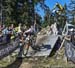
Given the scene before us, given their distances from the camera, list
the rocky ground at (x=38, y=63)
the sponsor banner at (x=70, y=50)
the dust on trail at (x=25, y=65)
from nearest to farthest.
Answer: the sponsor banner at (x=70, y=50) → the rocky ground at (x=38, y=63) → the dust on trail at (x=25, y=65)

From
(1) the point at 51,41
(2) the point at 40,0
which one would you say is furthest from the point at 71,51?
(2) the point at 40,0

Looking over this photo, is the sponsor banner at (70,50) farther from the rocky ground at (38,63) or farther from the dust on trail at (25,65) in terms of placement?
the dust on trail at (25,65)

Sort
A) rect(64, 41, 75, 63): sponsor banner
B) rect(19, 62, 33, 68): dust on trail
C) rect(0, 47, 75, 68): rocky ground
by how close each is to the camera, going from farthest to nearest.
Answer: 1. rect(19, 62, 33, 68): dust on trail
2. rect(0, 47, 75, 68): rocky ground
3. rect(64, 41, 75, 63): sponsor banner

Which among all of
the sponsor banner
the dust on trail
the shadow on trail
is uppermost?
the sponsor banner

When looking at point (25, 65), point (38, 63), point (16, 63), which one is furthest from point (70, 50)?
point (16, 63)

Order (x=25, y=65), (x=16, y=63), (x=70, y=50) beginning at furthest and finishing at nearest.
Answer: (x=16, y=63) → (x=25, y=65) → (x=70, y=50)

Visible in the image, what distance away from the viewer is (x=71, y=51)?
22.2 m

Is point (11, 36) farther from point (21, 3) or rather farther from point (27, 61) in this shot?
point (21, 3)

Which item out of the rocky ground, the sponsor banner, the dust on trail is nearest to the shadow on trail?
the rocky ground

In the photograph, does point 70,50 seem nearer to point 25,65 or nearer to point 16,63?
point 25,65

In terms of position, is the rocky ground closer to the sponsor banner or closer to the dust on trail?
the dust on trail

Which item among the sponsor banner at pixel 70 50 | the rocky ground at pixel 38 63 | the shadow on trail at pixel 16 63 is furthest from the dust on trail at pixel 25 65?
the sponsor banner at pixel 70 50

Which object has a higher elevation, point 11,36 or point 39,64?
point 11,36

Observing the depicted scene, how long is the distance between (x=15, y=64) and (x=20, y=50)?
141 cm
